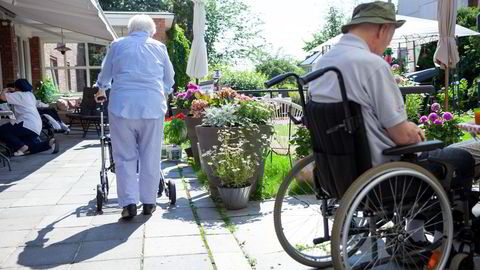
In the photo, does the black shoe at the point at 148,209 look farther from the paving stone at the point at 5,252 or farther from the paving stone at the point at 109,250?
the paving stone at the point at 5,252

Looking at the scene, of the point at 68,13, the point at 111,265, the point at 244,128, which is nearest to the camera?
the point at 111,265

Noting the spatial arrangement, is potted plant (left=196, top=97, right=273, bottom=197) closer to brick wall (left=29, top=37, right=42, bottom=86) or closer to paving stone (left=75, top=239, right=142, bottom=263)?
paving stone (left=75, top=239, right=142, bottom=263)

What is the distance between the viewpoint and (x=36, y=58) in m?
15.0

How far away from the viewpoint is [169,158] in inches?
273

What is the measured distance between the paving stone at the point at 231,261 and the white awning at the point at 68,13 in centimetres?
487

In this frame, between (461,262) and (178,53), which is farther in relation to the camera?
(178,53)

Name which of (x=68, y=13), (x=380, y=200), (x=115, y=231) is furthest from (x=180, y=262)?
(x=68, y=13)

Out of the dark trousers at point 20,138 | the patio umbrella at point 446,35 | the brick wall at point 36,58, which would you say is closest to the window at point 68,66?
the brick wall at point 36,58

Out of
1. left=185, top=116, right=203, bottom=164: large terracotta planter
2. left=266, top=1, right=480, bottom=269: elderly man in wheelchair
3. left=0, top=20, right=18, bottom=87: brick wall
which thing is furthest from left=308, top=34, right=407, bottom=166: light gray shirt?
left=0, top=20, right=18, bottom=87: brick wall

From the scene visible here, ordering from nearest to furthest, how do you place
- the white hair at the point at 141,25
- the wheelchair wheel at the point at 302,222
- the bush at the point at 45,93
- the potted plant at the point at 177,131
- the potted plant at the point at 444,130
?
the wheelchair wheel at the point at 302,222 → the white hair at the point at 141,25 → the potted plant at the point at 444,130 → the potted plant at the point at 177,131 → the bush at the point at 45,93

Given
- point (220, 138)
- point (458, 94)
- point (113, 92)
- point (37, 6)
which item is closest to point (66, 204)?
point (113, 92)

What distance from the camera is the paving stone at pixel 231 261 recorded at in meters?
2.89

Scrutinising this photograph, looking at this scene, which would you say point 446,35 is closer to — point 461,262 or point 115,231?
point 461,262

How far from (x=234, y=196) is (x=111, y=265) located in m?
1.38
